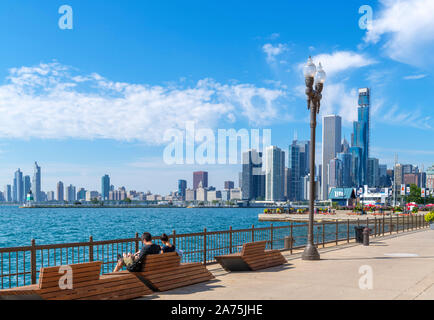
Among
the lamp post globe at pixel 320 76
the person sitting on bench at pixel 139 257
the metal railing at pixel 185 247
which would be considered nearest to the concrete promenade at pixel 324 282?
the person sitting on bench at pixel 139 257

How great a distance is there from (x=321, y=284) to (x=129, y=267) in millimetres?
4524

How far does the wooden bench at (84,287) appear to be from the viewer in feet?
23.3

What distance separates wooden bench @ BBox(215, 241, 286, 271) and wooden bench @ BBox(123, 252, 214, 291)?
5.82ft

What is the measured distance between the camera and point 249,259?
1260 centimetres

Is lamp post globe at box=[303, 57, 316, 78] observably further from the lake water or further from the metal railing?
the lake water

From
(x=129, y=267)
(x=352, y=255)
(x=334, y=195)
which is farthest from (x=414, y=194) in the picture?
(x=129, y=267)

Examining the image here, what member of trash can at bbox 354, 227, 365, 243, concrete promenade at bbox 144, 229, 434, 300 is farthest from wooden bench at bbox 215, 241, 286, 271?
trash can at bbox 354, 227, 365, 243

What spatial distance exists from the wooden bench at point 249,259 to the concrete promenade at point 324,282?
10.4 inches

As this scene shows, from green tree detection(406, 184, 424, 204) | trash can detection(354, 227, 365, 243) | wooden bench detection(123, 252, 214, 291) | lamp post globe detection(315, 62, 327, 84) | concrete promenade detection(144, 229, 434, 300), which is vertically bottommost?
green tree detection(406, 184, 424, 204)

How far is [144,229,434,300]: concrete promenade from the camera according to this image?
9.21m

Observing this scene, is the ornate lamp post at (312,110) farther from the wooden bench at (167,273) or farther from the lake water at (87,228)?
the lake water at (87,228)
